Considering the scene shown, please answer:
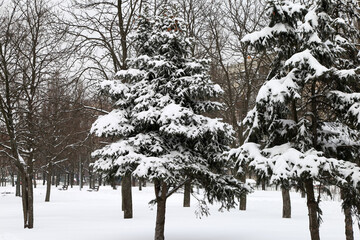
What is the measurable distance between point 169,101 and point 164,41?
205 centimetres

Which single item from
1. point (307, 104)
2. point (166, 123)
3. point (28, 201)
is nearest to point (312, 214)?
point (307, 104)

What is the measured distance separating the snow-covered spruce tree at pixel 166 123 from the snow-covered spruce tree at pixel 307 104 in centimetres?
220

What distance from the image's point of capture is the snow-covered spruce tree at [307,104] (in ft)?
24.9

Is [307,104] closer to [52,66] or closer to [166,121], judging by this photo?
[166,121]

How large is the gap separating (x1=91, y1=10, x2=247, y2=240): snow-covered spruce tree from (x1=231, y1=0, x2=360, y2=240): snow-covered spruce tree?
2.20m

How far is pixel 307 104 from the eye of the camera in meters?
8.82

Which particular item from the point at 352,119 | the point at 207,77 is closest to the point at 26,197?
the point at 207,77

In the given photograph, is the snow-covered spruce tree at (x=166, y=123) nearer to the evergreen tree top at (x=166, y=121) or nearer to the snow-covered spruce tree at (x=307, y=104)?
the evergreen tree top at (x=166, y=121)

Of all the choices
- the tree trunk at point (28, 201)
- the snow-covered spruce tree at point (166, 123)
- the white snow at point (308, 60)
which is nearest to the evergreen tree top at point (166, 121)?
the snow-covered spruce tree at point (166, 123)

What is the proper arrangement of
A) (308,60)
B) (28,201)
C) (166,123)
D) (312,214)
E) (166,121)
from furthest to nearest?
(28,201)
(166,123)
(166,121)
(312,214)
(308,60)

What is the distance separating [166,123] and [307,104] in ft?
13.0

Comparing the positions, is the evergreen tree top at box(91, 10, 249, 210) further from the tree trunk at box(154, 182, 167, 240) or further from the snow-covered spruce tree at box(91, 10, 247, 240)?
the tree trunk at box(154, 182, 167, 240)

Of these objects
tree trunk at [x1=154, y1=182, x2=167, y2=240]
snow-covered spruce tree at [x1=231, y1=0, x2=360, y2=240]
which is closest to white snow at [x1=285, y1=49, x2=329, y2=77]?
snow-covered spruce tree at [x1=231, y1=0, x2=360, y2=240]

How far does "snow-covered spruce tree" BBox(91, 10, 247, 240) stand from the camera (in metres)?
10.6
